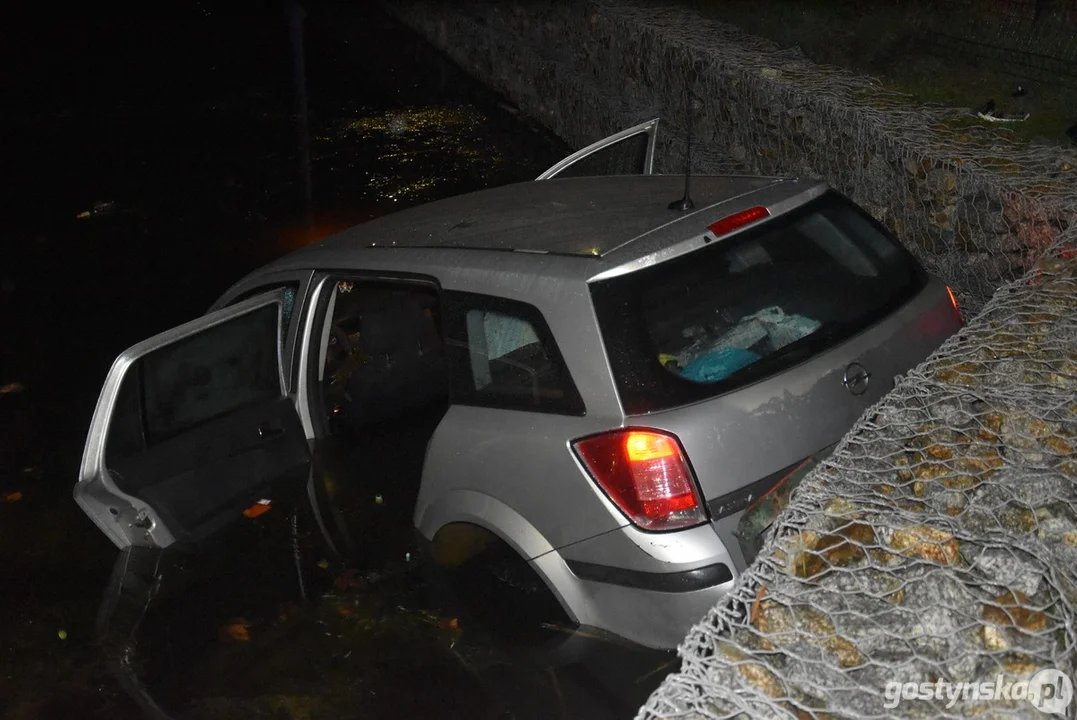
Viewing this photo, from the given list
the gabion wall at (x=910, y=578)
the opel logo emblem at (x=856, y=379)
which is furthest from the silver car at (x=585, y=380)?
the gabion wall at (x=910, y=578)

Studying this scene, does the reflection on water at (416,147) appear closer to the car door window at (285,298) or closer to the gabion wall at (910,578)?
the car door window at (285,298)

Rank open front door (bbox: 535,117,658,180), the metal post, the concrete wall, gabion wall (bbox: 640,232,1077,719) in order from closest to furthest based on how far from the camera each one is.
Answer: gabion wall (bbox: 640,232,1077,719)
the concrete wall
open front door (bbox: 535,117,658,180)
the metal post

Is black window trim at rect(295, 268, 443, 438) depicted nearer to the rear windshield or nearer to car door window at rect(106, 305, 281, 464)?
car door window at rect(106, 305, 281, 464)

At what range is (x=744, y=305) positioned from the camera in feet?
11.9

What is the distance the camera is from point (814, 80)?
7668 mm

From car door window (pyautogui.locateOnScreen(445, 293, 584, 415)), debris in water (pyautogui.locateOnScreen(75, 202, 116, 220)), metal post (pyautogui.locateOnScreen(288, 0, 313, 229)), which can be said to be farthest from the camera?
metal post (pyautogui.locateOnScreen(288, 0, 313, 229))

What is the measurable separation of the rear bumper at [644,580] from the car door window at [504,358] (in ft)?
1.61

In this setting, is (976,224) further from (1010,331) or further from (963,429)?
(963,429)

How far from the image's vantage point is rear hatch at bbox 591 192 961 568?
132 inches

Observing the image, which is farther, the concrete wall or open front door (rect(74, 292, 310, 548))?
the concrete wall

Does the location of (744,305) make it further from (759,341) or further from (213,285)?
(213,285)

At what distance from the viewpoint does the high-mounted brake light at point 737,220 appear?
12.0 feet

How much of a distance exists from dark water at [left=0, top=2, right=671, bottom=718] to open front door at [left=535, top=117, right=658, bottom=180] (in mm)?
2672

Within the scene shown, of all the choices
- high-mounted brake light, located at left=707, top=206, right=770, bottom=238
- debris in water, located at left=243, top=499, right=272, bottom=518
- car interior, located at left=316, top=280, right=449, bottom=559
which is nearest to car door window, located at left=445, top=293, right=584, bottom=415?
high-mounted brake light, located at left=707, top=206, right=770, bottom=238
